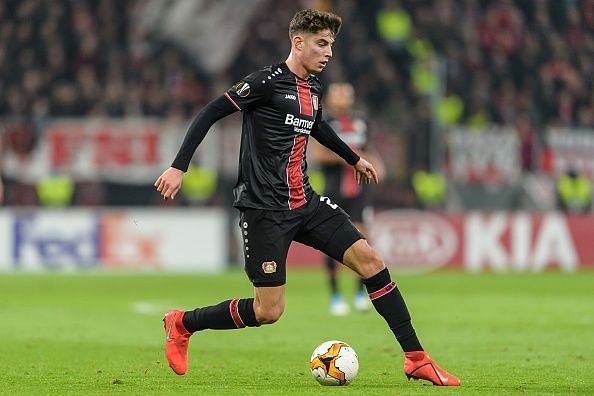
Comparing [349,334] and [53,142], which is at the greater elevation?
[53,142]

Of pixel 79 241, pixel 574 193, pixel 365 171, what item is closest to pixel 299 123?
pixel 365 171

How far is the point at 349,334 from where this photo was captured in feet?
34.4

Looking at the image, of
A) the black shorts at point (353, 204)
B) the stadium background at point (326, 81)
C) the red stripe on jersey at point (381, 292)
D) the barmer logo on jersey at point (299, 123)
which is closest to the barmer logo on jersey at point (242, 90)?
the barmer logo on jersey at point (299, 123)

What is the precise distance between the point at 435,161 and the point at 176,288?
4.64 m

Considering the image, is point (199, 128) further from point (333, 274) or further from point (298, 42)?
point (333, 274)

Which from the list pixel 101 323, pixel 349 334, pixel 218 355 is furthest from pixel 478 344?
pixel 101 323

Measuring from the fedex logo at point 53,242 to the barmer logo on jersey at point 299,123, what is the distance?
38.6 ft

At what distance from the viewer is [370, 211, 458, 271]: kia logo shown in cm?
1912

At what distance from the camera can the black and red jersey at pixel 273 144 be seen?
23.5 ft

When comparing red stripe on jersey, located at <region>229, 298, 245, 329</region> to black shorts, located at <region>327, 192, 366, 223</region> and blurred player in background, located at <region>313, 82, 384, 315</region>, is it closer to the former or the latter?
blurred player in background, located at <region>313, 82, 384, 315</region>

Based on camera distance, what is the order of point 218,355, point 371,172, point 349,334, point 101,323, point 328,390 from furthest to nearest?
1. point 101,323
2. point 349,334
3. point 218,355
4. point 371,172
5. point 328,390

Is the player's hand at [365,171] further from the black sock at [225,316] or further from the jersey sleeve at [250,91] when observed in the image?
the black sock at [225,316]

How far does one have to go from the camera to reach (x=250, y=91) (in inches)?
277

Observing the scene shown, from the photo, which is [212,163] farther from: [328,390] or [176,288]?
[328,390]
